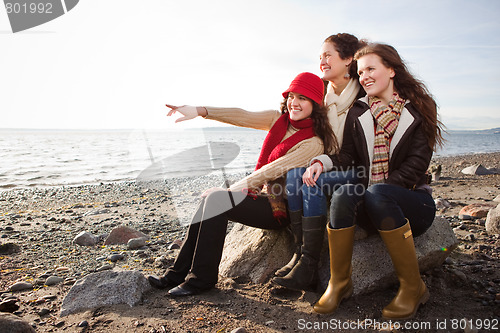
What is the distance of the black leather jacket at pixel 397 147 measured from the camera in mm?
3141

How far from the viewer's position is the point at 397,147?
324cm

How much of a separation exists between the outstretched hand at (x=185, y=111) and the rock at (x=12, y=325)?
2221mm

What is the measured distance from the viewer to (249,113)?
4062mm

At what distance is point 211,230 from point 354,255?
1.38 meters

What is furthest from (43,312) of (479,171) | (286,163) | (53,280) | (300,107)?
(479,171)

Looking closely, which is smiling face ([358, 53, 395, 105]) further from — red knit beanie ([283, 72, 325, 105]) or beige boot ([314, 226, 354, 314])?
beige boot ([314, 226, 354, 314])

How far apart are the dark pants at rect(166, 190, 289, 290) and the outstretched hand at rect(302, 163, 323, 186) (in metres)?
0.61

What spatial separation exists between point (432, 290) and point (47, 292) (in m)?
3.86

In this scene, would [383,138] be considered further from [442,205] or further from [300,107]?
[442,205]

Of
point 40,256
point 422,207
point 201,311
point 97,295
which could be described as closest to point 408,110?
point 422,207

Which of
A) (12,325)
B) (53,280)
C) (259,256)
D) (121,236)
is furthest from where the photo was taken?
(121,236)

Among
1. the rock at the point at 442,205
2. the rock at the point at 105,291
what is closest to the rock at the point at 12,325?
the rock at the point at 105,291

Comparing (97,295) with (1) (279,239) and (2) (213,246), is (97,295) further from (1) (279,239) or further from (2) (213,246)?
(1) (279,239)

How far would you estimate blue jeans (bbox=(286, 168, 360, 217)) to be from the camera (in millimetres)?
3188
